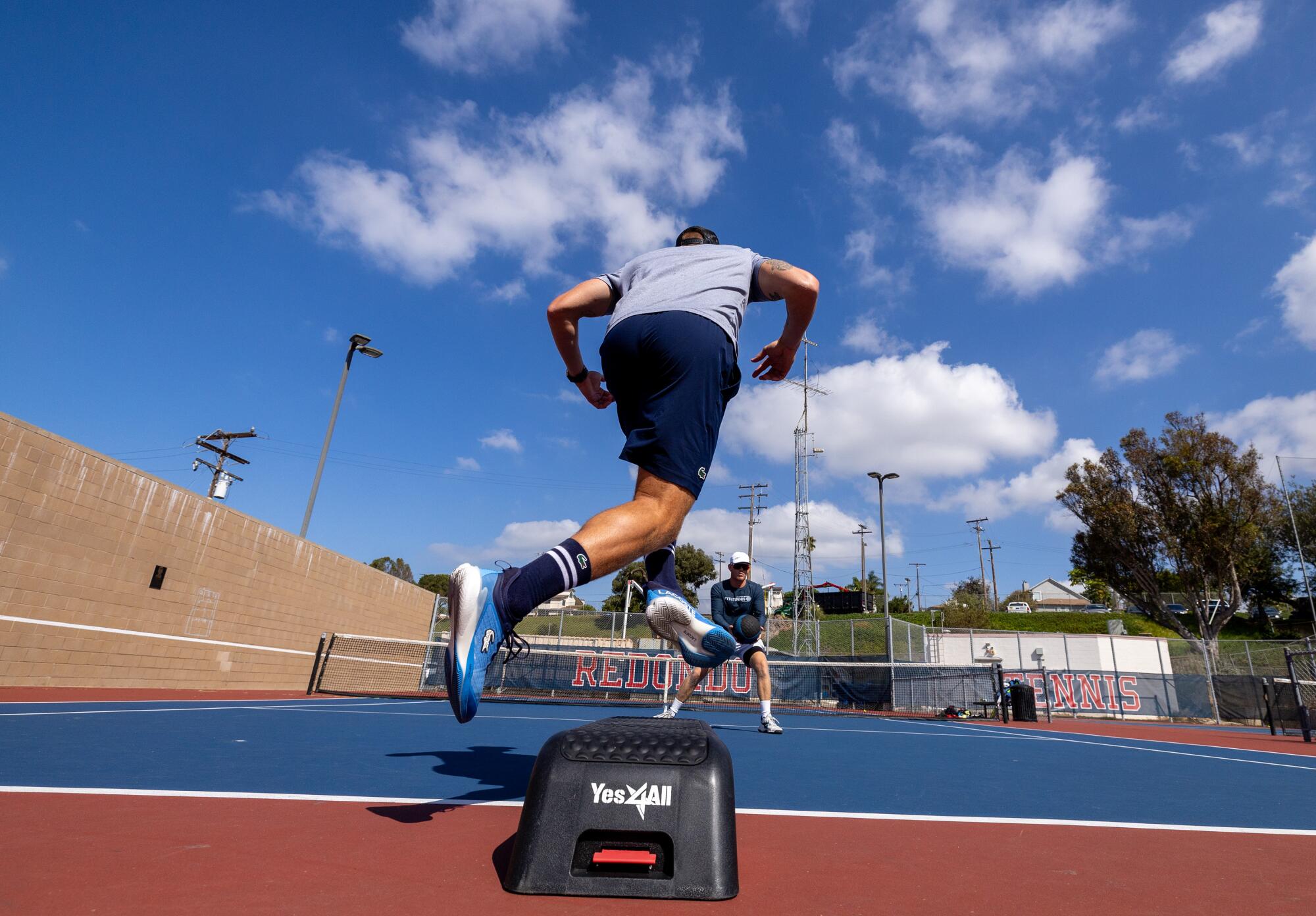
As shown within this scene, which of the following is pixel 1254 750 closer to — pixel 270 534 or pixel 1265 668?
pixel 270 534

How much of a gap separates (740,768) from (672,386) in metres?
1.86

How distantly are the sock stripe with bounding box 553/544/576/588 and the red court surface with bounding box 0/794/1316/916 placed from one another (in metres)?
0.61

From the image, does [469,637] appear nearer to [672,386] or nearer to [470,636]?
[470,636]

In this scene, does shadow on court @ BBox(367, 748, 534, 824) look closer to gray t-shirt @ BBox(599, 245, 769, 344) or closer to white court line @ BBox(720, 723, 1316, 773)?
gray t-shirt @ BBox(599, 245, 769, 344)

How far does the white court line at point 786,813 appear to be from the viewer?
178cm

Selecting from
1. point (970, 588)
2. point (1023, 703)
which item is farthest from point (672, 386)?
point (970, 588)

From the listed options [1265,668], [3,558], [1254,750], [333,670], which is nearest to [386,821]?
[1254,750]

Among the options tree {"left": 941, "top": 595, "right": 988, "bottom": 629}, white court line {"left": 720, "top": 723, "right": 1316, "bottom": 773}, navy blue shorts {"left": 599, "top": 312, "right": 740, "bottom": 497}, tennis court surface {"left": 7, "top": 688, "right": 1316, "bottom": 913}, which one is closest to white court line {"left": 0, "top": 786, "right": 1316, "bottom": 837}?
tennis court surface {"left": 7, "top": 688, "right": 1316, "bottom": 913}

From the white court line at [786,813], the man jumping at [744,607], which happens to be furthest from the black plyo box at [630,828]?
the man jumping at [744,607]

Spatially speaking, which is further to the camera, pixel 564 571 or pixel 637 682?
pixel 637 682

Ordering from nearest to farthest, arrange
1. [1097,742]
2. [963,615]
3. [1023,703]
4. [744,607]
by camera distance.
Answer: [1097,742] < [744,607] < [1023,703] < [963,615]

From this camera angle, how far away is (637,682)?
1370cm

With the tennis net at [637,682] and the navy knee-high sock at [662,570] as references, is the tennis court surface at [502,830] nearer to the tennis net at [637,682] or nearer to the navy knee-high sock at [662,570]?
the navy knee-high sock at [662,570]

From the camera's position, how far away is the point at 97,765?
217cm
